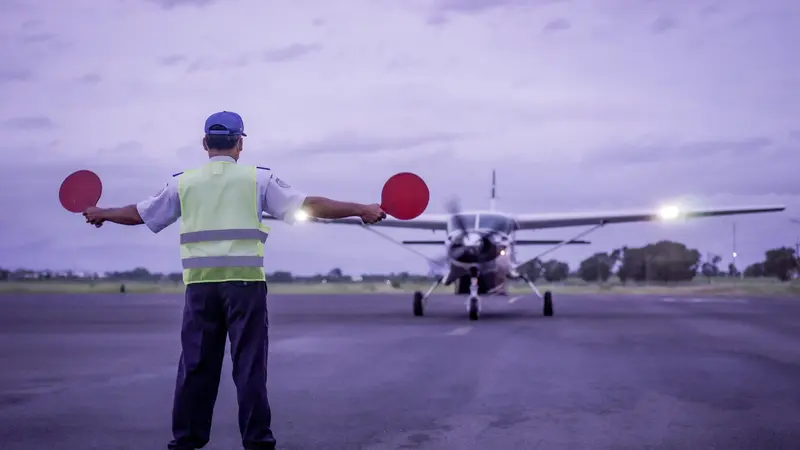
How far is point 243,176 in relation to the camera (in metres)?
5.09

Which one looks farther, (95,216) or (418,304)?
(418,304)

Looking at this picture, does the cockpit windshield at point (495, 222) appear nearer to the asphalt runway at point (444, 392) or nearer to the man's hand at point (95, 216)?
the asphalt runway at point (444, 392)

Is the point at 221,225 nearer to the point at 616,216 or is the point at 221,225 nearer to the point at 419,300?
the point at 419,300

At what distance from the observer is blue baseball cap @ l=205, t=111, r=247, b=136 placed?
17.0 ft

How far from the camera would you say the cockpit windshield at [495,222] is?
24.5m

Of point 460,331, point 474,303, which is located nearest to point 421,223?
point 474,303

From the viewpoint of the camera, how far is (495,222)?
24812 mm

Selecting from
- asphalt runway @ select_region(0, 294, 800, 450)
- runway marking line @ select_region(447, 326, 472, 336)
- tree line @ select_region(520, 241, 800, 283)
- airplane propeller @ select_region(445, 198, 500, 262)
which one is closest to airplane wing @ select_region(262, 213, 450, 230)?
airplane propeller @ select_region(445, 198, 500, 262)

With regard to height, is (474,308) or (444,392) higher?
(474,308)

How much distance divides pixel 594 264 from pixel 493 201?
13688 cm

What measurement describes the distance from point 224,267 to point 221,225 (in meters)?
0.22

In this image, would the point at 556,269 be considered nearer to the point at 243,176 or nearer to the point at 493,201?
the point at 493,201

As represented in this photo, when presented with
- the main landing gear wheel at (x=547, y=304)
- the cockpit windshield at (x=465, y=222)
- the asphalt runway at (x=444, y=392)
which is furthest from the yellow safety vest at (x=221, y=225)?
the main landing gear wheel at (x=547, y=304)

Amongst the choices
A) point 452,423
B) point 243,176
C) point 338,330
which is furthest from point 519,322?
point 243,176
